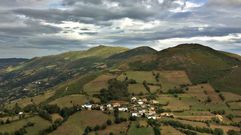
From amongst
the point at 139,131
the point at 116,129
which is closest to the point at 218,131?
the point at 139,131


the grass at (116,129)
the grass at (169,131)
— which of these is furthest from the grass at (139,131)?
the grass at (169,131)

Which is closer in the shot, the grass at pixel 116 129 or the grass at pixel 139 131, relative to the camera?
the grass at pixel 139 131

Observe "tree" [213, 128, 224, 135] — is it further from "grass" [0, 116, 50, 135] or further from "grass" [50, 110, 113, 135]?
"grass" [0, 116, 50, 135]

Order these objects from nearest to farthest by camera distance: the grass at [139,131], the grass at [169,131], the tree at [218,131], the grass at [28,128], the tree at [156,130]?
the grass at [169,131] → the tree at [156,130] → the grass at [139,131] → the tree at [218,131] → the grass at [28,128]

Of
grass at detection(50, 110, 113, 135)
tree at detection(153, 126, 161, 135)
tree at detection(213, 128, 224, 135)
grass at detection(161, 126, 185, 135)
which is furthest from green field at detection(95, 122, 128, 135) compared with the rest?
tree at detection(213, 128, 224, 135)

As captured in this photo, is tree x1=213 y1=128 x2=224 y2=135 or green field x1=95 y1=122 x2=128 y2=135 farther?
tree x1=213 y1=128 x2=224 y2=135

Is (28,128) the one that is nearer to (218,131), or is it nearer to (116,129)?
(116,129)

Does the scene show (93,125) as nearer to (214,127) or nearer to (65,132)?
(65,132)

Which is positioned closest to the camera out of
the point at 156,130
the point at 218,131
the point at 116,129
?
the point at 156,130

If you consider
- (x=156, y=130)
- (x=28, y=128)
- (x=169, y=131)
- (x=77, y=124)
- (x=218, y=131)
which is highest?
(x=156, y=130)

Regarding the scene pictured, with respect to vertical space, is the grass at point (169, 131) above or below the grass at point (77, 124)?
above

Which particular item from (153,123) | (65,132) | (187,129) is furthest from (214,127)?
(65,132)

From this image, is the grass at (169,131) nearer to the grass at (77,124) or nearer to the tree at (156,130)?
the tree at (156,130)
